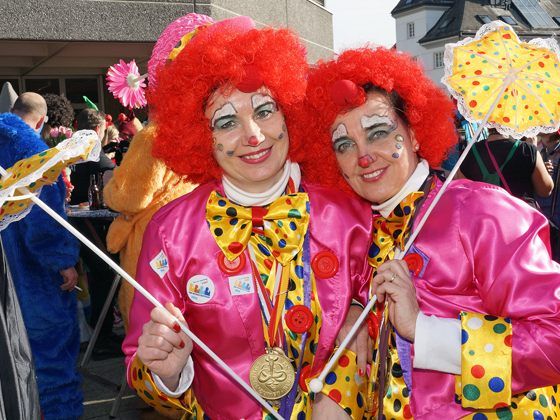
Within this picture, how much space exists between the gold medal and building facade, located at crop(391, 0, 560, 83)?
53167mm

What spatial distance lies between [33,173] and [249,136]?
71 centimetres

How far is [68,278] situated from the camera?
153 inches

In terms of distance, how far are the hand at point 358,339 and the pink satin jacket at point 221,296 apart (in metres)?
0.06

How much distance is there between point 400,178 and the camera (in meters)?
2.19

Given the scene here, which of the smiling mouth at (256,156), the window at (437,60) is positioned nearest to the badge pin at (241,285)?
the smiling mouth at (256,156)

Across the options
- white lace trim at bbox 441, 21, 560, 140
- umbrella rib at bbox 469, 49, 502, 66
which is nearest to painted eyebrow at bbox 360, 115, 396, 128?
white lace trim at bbox 441, 21, 560, 140

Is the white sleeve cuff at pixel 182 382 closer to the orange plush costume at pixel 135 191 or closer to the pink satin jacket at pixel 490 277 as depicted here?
the pink satin jacket at pixel 490 277

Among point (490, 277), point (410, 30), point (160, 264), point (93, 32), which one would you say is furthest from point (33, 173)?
point (410, 30)

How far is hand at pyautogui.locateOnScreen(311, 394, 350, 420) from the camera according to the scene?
82.7 inches

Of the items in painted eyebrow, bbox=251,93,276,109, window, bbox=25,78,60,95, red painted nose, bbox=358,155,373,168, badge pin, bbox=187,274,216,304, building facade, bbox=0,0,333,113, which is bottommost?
badge pin, bbox=187,274,216,304

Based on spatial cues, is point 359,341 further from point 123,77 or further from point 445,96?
point 123,77

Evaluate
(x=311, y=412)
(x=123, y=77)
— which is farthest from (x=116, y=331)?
(x=311, y=412)

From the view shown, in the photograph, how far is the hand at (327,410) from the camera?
6.89ft

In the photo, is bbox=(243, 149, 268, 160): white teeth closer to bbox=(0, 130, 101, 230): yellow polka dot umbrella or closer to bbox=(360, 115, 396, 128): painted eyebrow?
bbox=(360, 115, 396, 128): painted eyebrow
